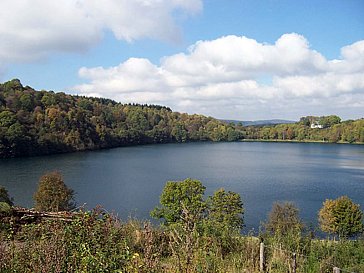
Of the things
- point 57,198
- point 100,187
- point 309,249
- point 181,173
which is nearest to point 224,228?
point 309,249

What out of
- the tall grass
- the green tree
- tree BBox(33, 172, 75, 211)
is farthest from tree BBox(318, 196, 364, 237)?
the tall grass

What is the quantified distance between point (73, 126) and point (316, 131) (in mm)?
85908

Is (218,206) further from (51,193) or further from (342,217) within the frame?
(51,193)

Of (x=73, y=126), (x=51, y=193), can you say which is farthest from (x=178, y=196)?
(x=73, y=126)

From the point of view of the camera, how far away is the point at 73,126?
300 ft

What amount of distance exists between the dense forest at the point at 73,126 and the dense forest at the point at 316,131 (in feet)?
38.6

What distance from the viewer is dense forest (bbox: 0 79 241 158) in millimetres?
73188

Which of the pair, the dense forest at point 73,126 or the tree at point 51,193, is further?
the dense forest at point 73,126

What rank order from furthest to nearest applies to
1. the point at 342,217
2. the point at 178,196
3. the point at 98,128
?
the point at 98,128 → the point at 178,196 → the point at 342,217

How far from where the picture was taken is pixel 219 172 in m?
54.8

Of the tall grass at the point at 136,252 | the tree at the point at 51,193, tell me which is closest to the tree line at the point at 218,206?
the tree at the point at 51,193

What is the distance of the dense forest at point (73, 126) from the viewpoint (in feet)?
240

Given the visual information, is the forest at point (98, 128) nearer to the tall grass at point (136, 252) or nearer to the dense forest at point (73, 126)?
the dense forest at point (73, 126)

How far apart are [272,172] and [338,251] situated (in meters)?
51.1
